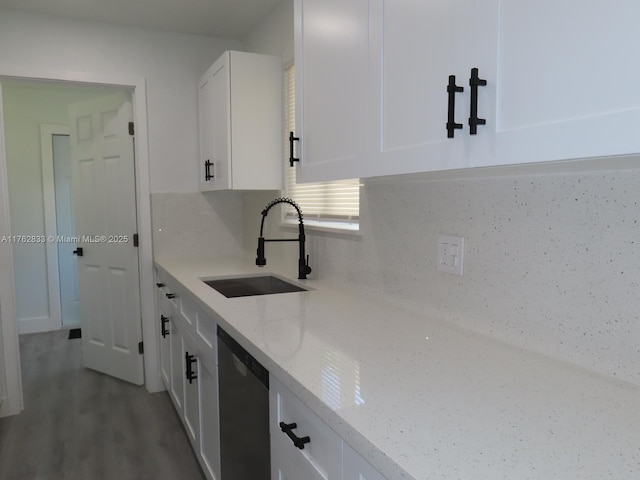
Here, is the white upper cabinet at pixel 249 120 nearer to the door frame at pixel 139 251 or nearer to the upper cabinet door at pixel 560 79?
the door frame at pixel 139 251

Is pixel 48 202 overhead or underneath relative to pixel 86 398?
overhead

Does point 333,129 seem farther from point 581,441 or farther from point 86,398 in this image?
point 86,398

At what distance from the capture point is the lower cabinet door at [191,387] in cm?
210

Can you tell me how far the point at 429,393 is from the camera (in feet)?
3.01

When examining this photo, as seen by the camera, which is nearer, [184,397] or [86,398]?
[184,397]

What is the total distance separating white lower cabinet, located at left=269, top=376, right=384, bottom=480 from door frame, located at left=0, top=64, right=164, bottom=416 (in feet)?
7.13

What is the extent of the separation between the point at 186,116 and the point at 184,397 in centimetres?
179

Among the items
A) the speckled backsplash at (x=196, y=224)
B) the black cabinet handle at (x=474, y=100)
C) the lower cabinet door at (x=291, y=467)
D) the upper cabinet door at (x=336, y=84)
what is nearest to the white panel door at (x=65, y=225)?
the speckled backsplash at (x=196, y=224)

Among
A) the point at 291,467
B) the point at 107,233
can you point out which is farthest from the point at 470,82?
the point at 107,233

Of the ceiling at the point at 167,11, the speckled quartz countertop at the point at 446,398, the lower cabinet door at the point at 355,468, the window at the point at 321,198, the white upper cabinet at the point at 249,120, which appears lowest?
the lower cabinet door at the point at 355,468

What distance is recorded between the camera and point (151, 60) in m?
3.00

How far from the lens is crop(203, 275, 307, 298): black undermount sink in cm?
229

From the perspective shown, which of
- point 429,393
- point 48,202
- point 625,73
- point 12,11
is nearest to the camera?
point 625,73

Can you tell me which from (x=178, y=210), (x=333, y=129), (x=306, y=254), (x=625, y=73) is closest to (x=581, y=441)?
(x=625, y=73)
